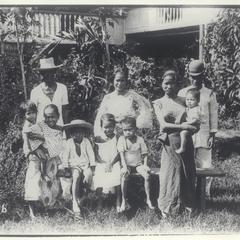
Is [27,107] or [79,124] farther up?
[27,107]

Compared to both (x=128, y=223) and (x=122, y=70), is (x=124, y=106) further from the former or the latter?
(x=128, y=223)

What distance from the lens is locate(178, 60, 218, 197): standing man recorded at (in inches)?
141

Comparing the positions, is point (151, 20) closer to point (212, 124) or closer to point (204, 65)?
point (204, 65)

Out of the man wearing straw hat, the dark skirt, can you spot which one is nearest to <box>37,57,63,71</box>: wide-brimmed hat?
the man wearing straw hat

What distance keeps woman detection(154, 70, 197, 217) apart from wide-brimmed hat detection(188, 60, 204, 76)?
0.48 feet

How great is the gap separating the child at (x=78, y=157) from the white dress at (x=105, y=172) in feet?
0.19

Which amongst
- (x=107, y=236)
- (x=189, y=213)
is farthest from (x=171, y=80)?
(x=107, y=236)

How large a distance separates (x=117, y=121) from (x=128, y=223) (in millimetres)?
792

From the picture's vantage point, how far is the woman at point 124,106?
3574 millimetres

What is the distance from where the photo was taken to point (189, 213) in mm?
3555

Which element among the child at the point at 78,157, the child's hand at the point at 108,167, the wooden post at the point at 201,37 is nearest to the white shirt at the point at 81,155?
the child at the point at 78,157

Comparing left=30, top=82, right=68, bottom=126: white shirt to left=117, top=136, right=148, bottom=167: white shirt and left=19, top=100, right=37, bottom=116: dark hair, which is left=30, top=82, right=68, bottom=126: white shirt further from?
left=117, top=136, right=148, bottom=167: white shirt

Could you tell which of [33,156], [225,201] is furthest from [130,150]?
[225,201]

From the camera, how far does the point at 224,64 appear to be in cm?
375
